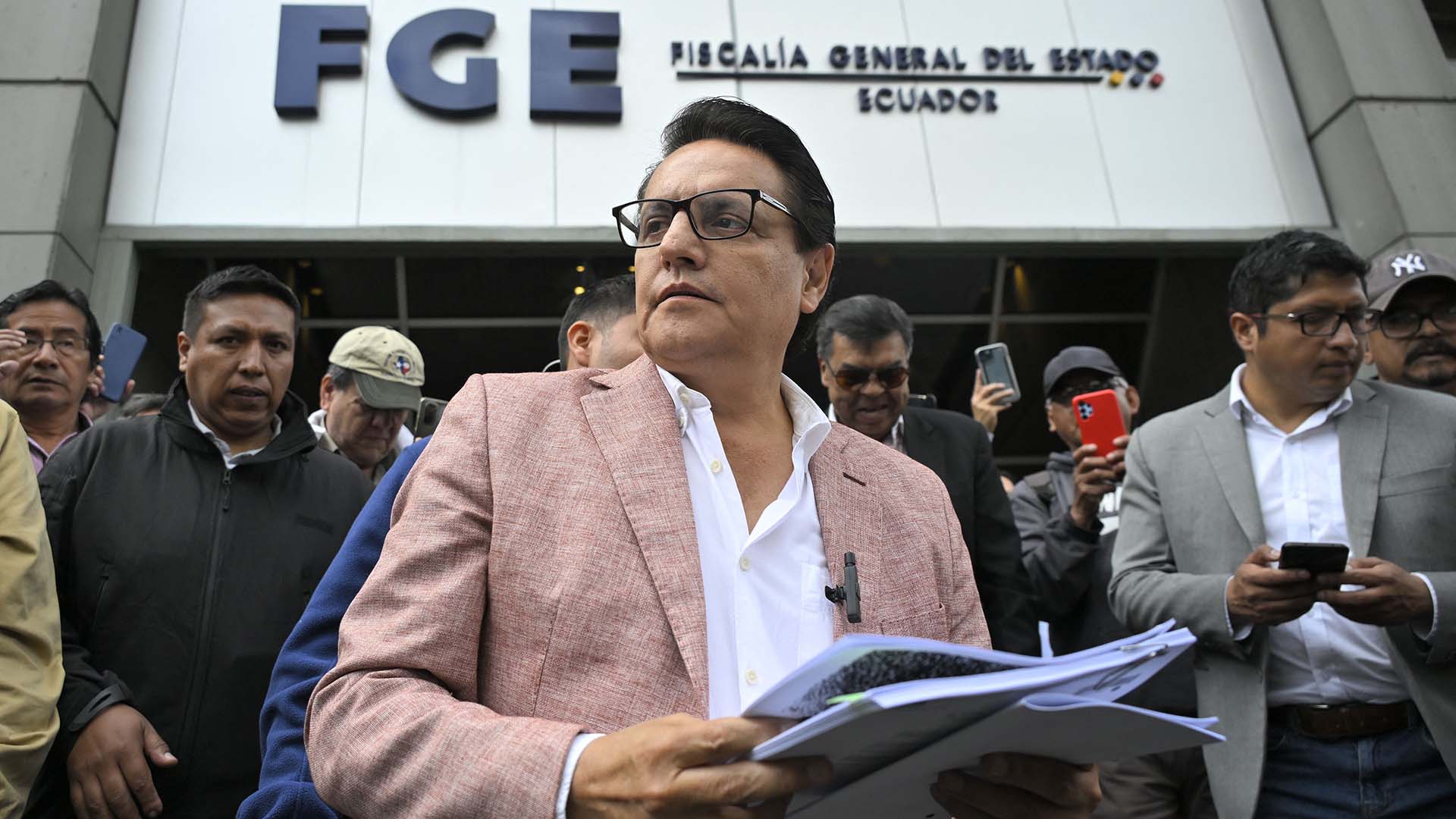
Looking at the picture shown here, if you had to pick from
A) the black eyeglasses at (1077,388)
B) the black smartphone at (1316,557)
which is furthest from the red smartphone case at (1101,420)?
the black smartphone at (1316,557)

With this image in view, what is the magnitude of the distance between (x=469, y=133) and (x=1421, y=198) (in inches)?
320

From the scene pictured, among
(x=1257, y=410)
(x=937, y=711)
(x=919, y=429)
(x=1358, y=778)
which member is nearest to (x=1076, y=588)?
Answer: (x=919, y=429)

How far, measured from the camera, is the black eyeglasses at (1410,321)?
3.70m

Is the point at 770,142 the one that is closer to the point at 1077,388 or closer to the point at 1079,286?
the point at 1077,388

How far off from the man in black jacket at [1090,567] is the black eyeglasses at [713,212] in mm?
1890

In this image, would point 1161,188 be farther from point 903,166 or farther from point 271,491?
point 271,491

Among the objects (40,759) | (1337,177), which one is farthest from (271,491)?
(1337,177)

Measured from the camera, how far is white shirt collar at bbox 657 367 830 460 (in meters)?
1.80

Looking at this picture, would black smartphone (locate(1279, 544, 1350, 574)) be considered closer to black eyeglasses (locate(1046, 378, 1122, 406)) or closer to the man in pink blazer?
the man in pink blazer

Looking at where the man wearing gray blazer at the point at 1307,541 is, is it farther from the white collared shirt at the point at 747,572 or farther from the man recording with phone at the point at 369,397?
the man recording with phone at the point at 369,397

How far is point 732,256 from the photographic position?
1858mm

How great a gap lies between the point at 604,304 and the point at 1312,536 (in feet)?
7.74

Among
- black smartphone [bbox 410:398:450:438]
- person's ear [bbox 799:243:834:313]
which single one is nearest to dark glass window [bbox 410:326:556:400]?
black smartphone [bbox 410:398:450:438]

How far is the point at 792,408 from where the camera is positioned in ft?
6.68
